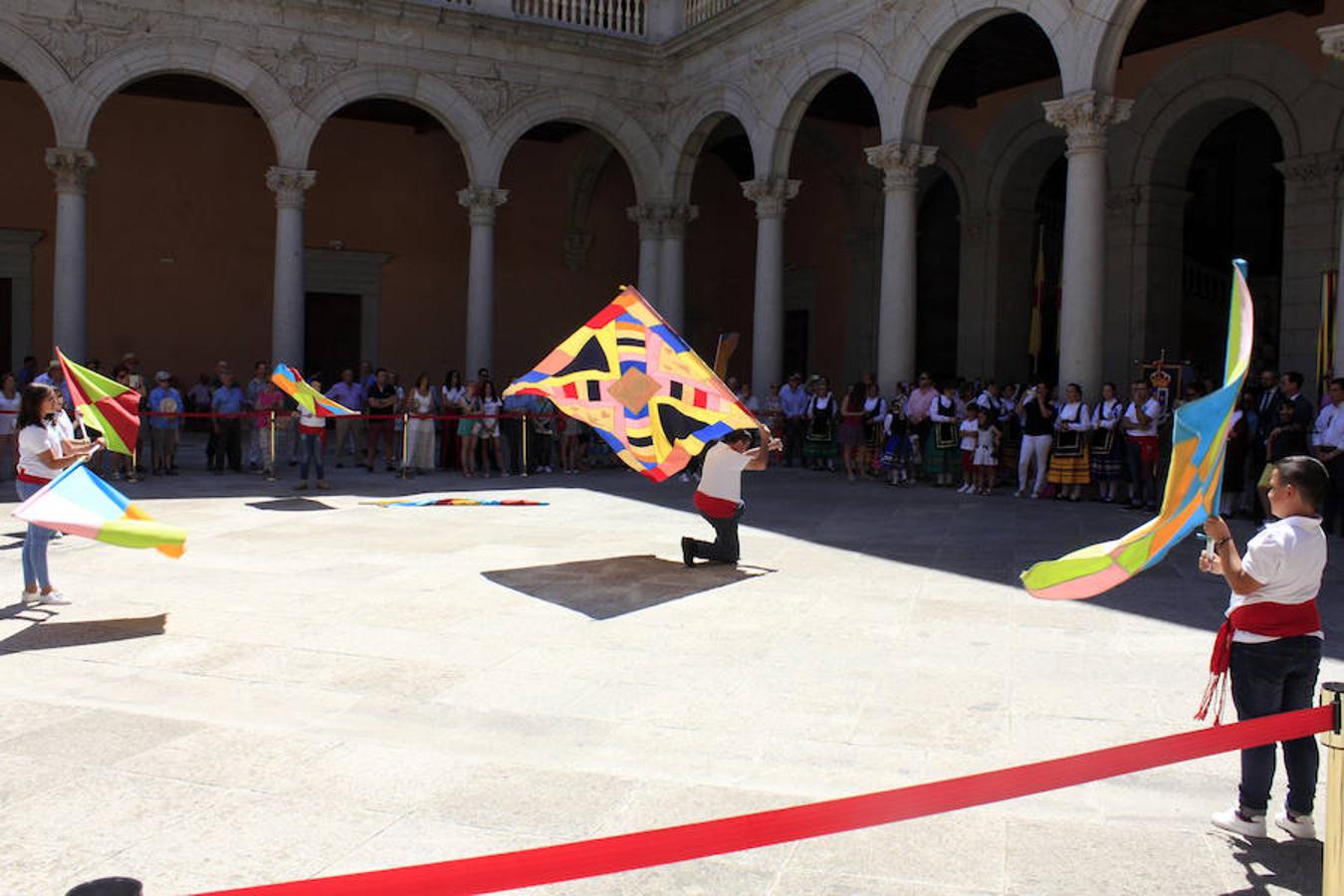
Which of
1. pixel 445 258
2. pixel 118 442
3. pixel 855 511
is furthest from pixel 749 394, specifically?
pixel 118 442

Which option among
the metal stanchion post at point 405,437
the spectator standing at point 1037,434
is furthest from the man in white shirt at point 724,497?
the metal stanchion post at point 405,437

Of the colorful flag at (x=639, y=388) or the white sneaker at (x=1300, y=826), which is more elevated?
the colorful flag at (x=639, y=388)

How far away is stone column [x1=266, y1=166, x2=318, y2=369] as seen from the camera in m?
19.0

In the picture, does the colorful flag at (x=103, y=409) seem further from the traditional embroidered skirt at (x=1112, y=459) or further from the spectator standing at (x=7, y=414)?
the traditional embroidered skirt at (x=1112, y=459)

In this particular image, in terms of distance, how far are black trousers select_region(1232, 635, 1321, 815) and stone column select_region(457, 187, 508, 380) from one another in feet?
58.0

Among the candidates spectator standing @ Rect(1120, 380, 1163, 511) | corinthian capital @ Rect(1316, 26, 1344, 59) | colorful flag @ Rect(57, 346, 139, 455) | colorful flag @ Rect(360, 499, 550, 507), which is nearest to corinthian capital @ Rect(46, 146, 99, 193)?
colorful flag @ Rect(360, 499, 550, 507)

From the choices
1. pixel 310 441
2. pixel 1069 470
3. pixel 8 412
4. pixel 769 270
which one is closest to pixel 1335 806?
pixel 1069 470

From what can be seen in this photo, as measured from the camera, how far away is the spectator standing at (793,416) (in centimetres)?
1884

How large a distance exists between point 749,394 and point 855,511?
6.74m

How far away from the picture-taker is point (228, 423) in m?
16.9

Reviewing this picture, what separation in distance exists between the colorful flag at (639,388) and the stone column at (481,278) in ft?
36.4

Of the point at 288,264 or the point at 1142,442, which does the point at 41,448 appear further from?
the point at 288,264

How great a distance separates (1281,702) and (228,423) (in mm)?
15825

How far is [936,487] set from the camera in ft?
51.9
